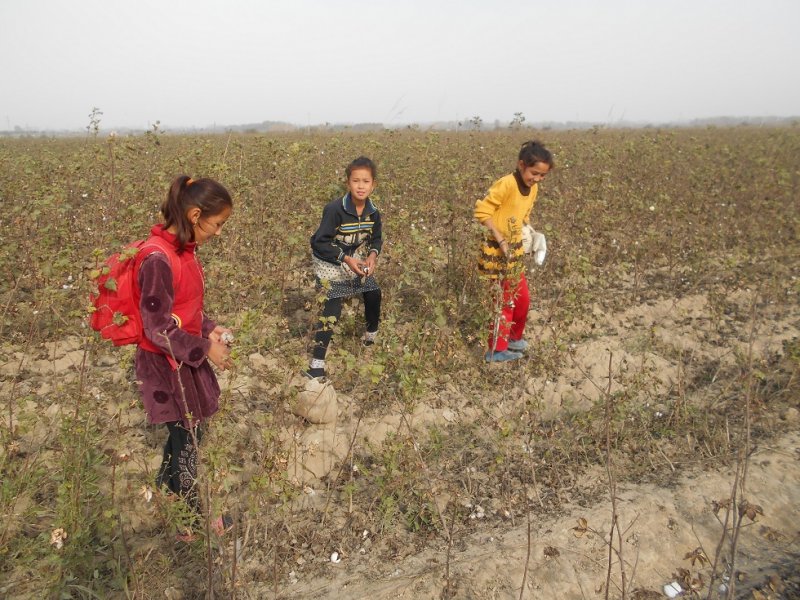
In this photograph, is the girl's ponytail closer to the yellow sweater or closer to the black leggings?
the black leggings

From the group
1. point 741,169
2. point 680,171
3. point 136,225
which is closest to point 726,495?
point 136,225

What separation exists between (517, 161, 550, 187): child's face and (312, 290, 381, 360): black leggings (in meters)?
1.26

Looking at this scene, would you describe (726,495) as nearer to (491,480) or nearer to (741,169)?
(491,480)

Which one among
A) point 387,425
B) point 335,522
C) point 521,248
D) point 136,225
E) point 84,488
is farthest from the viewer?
point 136,225

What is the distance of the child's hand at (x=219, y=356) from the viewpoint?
6.74ft

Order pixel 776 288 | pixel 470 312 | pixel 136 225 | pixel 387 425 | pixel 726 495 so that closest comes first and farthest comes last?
pixel 726 495 → pixel 387 425 → pixel 136 225 → pixel 470 312 → pixel 776 288

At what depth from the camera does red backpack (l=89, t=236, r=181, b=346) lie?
193 cm

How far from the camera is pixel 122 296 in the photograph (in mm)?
1951

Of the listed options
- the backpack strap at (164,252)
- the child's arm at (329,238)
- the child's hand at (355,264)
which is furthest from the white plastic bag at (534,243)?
the backpack strap at (164,252)

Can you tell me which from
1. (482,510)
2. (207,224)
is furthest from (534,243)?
(207,224)

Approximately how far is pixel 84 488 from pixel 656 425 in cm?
324

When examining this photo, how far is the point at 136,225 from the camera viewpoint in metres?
3.96

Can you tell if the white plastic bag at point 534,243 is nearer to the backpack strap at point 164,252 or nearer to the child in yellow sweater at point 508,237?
the child in yellow sweater at point 508,237

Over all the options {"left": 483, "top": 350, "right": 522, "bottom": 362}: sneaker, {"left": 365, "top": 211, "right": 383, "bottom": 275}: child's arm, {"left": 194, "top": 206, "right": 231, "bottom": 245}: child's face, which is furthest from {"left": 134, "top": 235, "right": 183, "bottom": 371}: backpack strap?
{"left": 483, "top": 350, "right": 522, "bottom": 362}: sneaker
